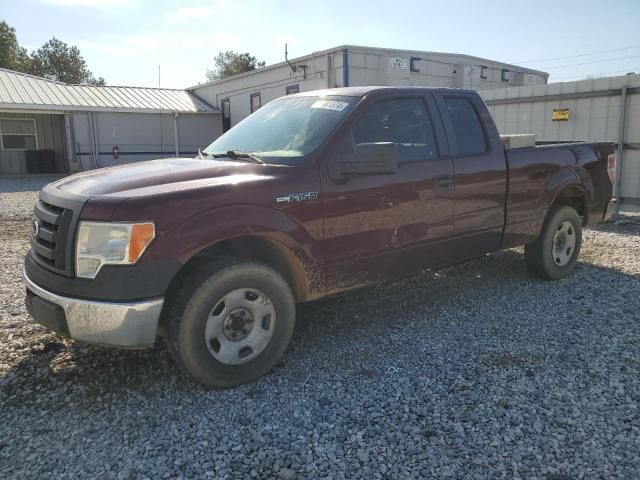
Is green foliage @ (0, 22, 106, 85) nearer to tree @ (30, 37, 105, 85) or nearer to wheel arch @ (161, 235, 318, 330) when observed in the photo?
tree @ (30, 37, 105, 85)

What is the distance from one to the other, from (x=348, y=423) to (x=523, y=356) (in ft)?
5.30

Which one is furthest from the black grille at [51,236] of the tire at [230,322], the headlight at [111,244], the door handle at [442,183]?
the door handle at [442,183]

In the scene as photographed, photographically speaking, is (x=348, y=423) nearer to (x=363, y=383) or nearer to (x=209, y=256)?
(x=363, y=383)

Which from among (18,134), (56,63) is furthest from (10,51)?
(18,134)

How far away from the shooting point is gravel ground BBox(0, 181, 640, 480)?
8.57 ft

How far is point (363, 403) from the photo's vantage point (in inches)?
125

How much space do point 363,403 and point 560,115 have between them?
877cm

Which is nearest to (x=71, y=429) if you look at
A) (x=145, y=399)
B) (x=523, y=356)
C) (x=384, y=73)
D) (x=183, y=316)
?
(x=145, y=399)

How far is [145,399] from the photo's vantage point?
10.6ft

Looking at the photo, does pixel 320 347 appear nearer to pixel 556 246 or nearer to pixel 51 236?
pixel 51 236

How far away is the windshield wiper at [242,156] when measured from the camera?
3.82m

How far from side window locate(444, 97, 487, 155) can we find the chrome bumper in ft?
9.91

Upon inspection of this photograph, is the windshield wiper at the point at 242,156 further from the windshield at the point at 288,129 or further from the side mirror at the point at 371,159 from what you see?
the side mirror at the point at 371,159

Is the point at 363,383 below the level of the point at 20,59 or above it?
below
